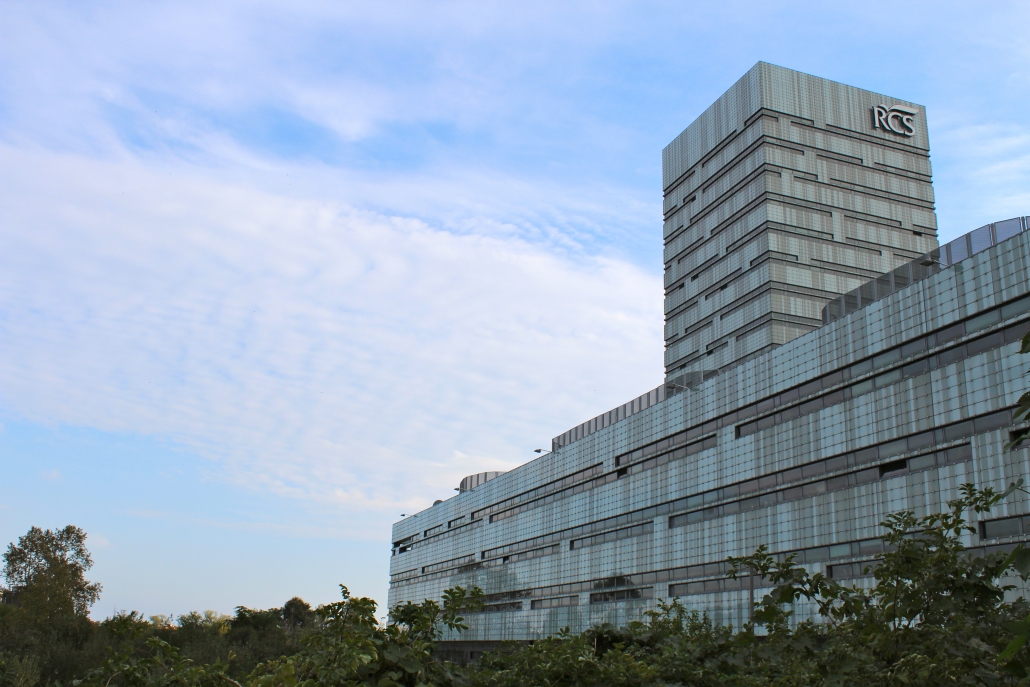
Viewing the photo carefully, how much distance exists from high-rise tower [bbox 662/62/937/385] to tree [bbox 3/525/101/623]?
244ft

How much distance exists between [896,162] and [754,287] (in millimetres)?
26078

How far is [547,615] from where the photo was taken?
310 ft

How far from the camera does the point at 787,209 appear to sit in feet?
313

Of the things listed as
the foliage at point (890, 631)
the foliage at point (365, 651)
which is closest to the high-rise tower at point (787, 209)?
the foliage at point (890, 631)

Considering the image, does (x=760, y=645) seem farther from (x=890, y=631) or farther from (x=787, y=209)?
(x=787, y=209)

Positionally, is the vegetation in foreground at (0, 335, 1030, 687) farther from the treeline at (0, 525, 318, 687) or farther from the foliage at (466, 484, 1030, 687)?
the treeline at (0, 525, 318, 687)

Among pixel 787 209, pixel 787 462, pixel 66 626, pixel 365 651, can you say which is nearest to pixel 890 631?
Answer: pixel 365 651

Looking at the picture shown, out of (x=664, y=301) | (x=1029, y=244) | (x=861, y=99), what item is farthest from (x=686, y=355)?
(x=1029, y=244)

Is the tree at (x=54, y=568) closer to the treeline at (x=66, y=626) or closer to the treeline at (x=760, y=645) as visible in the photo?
the treeline at (x=66, y=626)

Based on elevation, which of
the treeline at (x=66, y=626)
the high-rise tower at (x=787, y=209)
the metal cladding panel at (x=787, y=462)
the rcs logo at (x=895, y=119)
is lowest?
the treeline at (x=66, y=626)

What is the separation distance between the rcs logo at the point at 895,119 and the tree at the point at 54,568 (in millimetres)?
108671

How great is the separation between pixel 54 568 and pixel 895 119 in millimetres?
114321

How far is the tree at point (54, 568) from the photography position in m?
99.9

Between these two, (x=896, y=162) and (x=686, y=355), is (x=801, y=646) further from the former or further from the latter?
(x=896, y=162)
